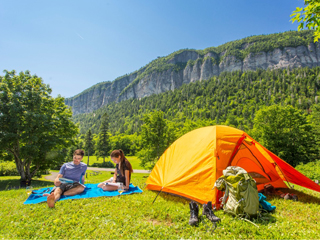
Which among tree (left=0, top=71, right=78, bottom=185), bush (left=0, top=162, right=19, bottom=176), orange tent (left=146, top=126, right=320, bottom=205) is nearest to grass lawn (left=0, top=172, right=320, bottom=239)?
orange tent (left=146, top=126, right=320, bottom=205)

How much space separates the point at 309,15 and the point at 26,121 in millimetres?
17521

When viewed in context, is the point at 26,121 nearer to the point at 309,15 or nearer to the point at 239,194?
the point at 239,194

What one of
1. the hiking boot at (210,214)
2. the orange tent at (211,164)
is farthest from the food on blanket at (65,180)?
the hiking boot at (210,214)

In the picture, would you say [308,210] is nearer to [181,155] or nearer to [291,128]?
[181,155]

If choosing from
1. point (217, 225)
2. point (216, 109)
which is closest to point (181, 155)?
point (217, 225)

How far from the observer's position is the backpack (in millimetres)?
3979

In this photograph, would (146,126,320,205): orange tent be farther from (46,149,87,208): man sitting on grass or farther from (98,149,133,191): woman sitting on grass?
(46,149,87,208): man sitting on grass

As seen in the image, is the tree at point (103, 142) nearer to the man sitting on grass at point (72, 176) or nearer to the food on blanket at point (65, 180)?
the man sitting on grass at point (72, 176)

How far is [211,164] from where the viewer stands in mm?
5172

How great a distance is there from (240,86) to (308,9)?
11690 cm

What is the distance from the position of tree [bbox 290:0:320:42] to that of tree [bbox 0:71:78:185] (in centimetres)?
1645

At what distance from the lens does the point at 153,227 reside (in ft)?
12.0

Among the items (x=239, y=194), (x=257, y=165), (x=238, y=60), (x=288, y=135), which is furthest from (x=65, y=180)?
(x=238, y=60)

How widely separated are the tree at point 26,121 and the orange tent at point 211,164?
39.9 ft
